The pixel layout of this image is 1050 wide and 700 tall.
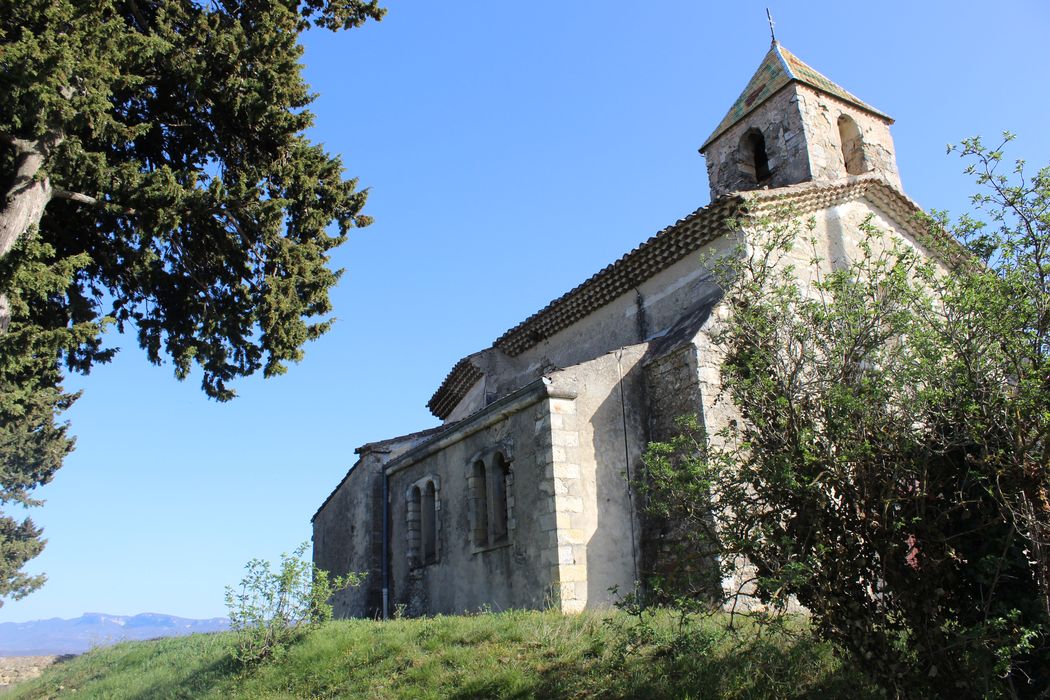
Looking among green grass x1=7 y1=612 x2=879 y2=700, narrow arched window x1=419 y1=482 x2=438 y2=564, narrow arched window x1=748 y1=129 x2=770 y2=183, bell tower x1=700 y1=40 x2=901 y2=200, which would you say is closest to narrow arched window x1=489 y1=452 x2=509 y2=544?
narrow arched window x1=419 y1=482 x2=438 y2=564

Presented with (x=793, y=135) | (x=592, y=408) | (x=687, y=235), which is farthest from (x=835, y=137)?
(x=592, y=408)

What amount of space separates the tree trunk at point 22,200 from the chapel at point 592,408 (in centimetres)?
652

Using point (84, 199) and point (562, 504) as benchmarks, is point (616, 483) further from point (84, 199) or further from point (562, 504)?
point (84, 199)

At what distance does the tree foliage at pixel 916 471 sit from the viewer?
480cm

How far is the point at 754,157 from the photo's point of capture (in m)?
16.8

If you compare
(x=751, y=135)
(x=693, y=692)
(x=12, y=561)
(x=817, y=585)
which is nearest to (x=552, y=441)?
(x=693, y=692)

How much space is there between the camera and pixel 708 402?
10570mm

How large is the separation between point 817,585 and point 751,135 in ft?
43.8

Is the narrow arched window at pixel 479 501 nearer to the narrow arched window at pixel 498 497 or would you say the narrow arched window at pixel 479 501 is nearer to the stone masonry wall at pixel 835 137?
the narrow arched window at pixel 498 497

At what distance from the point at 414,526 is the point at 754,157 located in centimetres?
1040

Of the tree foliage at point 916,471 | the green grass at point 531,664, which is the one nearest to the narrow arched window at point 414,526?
the green grass at point 531,664

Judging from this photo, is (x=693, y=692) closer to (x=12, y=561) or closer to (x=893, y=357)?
(x=893, y=357)

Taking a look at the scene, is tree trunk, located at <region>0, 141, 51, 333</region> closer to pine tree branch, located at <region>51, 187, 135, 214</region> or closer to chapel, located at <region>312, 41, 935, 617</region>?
pine tree branch, located at <region>51, 187, 135, 214</region>

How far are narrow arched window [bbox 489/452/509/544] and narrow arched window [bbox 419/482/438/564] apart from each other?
1.94 meters
